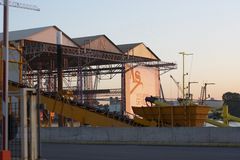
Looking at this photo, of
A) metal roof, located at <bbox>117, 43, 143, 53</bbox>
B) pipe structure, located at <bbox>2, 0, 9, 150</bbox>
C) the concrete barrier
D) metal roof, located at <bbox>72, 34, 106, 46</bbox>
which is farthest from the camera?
metal roof, located at <bbox>117, 43, 143, 53</bbox>

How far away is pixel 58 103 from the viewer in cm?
3734

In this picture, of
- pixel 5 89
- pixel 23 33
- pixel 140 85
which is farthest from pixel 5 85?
pixel 140 85

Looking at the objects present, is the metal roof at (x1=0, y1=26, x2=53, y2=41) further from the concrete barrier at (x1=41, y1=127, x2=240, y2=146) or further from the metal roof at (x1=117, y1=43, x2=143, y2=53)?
the concrete barrier at (x1=41, y1=127, x2=240, y2=146)

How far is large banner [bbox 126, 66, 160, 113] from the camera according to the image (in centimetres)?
7175

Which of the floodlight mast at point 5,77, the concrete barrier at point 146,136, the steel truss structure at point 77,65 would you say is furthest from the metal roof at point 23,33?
the floodlight mast at point 5,77

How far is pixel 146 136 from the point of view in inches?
1198

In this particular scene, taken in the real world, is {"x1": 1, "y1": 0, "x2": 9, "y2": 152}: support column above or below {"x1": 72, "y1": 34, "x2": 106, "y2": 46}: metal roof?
below

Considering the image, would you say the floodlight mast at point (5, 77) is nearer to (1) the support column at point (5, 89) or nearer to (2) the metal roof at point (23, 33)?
(1) the support column at point (5, 89)

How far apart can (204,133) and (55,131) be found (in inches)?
397

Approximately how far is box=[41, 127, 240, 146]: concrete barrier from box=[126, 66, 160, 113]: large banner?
3740cm

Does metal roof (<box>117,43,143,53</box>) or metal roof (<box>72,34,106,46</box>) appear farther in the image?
metal roof (<box>117,43,143,53</box>)

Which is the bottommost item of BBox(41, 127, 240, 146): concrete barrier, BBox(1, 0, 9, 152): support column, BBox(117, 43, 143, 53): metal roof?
BBox(41, 127, 240, 146): concrete barrier

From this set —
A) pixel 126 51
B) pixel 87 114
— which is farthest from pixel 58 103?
pixel 126 51

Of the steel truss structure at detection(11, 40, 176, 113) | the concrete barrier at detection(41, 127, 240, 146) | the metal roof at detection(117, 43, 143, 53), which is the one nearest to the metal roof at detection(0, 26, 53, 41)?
the steel truss structure at detection(11, 40, 176, 113)
